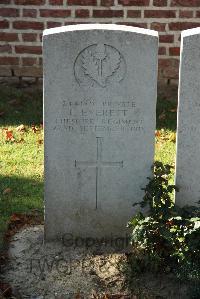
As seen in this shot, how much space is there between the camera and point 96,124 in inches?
177

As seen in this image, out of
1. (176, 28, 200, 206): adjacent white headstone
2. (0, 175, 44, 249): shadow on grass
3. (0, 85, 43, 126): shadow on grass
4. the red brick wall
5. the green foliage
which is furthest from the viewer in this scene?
the red brick wall

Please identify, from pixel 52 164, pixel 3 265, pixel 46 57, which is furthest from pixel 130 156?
pixel 3 265

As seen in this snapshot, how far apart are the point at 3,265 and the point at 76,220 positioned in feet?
2.18

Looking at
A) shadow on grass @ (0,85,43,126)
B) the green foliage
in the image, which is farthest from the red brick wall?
the green foliage

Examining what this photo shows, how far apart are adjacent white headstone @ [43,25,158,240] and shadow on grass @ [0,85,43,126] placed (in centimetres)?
291

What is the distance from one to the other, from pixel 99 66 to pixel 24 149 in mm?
2551

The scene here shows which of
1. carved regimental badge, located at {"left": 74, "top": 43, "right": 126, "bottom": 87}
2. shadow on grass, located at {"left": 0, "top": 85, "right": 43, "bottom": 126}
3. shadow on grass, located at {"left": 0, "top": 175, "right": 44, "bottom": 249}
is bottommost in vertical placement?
shadow on grass, located at {"left": 0, "top": 175, "right": 44, "bottom": 249}

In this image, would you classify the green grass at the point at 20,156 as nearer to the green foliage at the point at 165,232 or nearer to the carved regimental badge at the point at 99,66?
the green foliage at the point at 165,232

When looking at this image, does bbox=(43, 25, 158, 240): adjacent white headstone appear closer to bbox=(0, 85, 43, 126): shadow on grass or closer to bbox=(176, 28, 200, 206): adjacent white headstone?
bbox=(176, 28, 200, 206): adjacent white headstone

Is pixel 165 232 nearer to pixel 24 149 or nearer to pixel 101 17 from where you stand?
pixel 24 149

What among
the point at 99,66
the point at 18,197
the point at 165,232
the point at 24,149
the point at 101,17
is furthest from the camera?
the point at 101,17

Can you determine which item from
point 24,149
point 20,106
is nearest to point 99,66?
point 24,149

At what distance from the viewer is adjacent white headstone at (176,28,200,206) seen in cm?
427

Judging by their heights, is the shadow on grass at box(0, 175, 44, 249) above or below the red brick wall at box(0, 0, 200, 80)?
below
